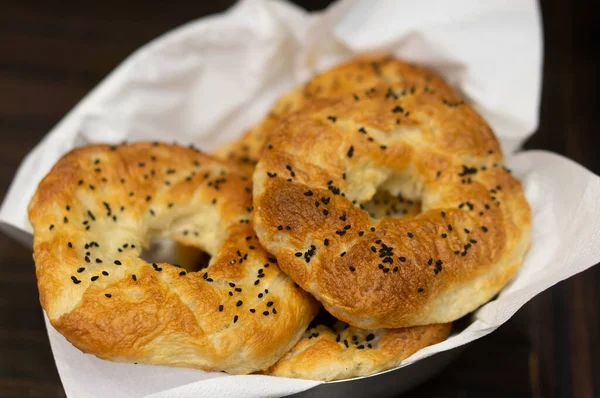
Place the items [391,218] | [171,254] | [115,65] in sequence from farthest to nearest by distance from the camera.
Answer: [115,65]
[171,254]
[391,218]

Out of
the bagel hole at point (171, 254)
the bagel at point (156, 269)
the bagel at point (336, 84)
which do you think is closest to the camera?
the bagel at point (156, 269)

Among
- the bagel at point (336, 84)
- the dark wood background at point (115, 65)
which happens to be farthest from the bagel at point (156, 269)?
the dark wood background at point (115, 65)

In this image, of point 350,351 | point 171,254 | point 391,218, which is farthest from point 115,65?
point 350,351

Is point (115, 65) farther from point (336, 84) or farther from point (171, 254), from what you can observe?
point (171, 254)

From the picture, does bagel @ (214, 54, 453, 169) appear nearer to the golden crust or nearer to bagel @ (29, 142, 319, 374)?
bagel @ (29, 142, 319, 374)

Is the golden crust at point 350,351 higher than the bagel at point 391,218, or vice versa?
the bagel at point 391,218

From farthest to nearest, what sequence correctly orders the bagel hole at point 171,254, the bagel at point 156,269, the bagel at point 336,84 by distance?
the bagel at point 336,84, the bagel hole at point 171,254, the bagel at point 156,269

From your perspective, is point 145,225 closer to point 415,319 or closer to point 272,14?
point 415,319

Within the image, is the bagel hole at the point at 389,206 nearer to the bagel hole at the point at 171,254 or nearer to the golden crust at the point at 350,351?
the golden crust at the point at 350,351
